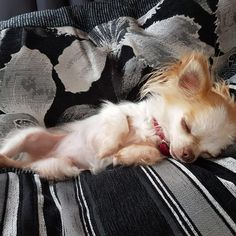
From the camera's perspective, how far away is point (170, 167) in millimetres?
1116

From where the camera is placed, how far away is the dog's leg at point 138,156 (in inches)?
47.3

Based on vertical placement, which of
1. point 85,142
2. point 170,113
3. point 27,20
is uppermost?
point 27,20

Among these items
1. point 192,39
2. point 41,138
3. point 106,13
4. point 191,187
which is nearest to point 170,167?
point 191,187

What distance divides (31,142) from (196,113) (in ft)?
1.66

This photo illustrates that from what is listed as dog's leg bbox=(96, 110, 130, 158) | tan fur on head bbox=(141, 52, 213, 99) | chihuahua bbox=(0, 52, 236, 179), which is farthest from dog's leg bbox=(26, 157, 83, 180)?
tan fur on head bbox=(141, 52, 213, 99)

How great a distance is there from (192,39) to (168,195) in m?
0.77

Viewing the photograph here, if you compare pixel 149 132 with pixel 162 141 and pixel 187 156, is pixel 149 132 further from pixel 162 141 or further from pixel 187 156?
pixel 187 156

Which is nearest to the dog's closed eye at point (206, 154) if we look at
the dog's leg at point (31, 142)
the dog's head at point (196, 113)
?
the dog's head at point (196, 113)

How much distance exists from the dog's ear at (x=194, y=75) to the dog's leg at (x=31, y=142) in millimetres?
438

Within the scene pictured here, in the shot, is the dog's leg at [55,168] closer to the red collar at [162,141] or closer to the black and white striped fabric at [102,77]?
the black and white striped fabric at [102,77]

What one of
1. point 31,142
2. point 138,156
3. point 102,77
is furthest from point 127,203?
point 102,77

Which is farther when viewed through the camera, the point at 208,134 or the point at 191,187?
the point at 208,134

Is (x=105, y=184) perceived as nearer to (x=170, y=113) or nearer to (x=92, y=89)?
(x=170, y=113)

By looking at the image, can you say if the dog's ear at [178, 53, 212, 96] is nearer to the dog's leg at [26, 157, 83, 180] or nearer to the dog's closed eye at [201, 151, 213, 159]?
the dog's closed eye at [201, 151, 213, 159]
